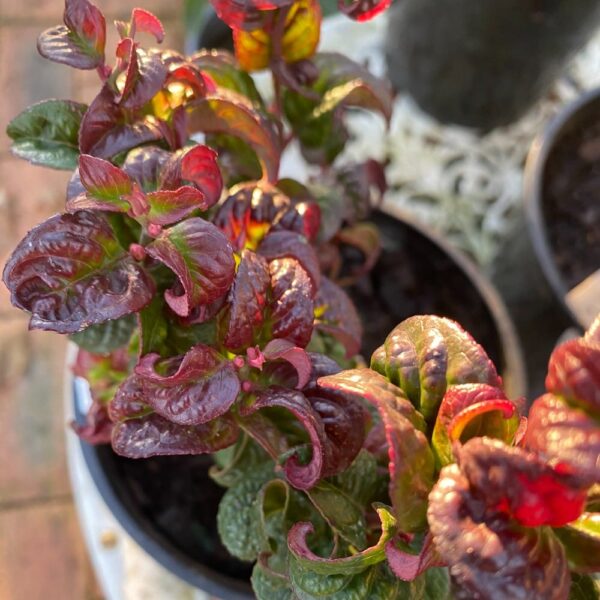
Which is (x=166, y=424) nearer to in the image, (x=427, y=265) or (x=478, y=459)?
(x=478, y=459)

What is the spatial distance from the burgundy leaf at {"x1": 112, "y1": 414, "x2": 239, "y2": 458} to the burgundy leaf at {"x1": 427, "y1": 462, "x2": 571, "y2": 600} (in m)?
0.15

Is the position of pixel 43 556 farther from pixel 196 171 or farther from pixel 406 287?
pixel 196 171

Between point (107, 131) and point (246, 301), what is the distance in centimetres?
14

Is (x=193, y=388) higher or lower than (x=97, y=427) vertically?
higher

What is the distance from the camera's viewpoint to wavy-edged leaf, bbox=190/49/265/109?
510 millimetres

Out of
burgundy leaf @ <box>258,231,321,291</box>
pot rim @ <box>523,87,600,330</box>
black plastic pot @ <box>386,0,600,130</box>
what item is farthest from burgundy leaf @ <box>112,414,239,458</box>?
black plastic pot @ <box>386,0,600,130</box>

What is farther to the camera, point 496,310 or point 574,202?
point 574,202

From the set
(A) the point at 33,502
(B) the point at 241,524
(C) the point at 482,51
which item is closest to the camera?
(B) the point at 241,524

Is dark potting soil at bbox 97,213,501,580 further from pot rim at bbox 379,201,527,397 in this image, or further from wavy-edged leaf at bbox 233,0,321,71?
wavy-edged leaf at bbox 233,0,321,71

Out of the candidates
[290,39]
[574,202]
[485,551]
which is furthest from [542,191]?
[485,551]

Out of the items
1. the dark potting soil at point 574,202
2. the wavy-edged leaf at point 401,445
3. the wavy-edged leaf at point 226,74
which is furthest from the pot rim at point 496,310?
the wavy-edged leaf at point 401,445

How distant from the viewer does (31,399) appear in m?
1.22

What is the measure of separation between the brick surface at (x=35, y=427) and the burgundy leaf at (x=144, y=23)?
909mm

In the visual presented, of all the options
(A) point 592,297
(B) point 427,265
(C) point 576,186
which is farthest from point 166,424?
(C) point 576,186
